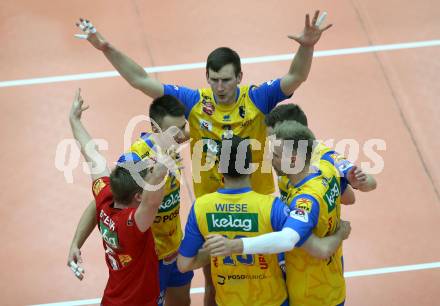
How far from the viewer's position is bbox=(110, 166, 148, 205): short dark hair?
608 cm

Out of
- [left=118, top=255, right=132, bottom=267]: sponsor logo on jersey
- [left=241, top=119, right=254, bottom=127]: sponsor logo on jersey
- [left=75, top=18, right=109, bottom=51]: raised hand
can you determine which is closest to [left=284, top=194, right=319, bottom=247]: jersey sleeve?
[left=118, top=255, right=132, bottom=267]: sponsor logo on jersey

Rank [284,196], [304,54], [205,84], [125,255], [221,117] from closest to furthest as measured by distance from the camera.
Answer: [125,255]
[284,196]
[304,54]
[221,117]
[205,84]

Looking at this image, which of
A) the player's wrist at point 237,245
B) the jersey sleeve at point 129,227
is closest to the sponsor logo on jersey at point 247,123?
the jersey sleeve at point 129,227

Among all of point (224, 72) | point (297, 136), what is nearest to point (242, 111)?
point (224, 72)

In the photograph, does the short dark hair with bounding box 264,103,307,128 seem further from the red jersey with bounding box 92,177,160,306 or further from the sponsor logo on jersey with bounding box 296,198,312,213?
the red jersey with bounding box 92,177,160,306

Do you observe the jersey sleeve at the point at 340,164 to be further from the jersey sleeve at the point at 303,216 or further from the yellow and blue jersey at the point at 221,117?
the yellow and blue jersey at the point at 221,117

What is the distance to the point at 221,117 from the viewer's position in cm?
735

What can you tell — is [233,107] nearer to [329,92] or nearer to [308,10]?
[329,92]

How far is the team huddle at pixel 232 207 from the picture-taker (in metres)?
5.87

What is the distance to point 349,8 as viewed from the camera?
42.4 ft

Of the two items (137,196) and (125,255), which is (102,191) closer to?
(137,196)

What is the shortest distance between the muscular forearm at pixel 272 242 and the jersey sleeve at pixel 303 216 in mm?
71

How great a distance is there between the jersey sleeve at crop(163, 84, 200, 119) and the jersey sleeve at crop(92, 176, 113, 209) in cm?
120

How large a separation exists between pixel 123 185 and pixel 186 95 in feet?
5.60
